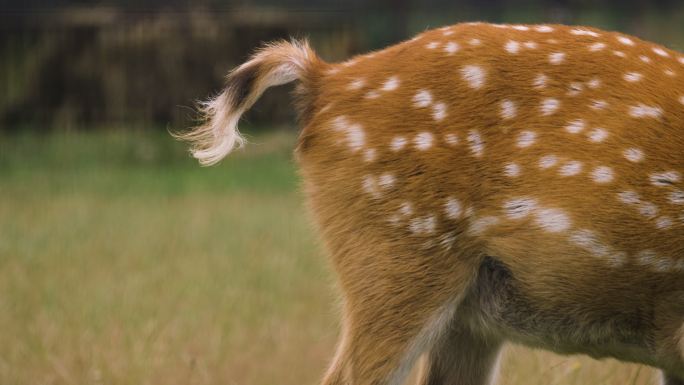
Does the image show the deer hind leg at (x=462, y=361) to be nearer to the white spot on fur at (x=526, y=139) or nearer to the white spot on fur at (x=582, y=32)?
the white spot on fur at (x=526, y=139)

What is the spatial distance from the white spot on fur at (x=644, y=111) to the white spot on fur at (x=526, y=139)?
A: 11.7 inches

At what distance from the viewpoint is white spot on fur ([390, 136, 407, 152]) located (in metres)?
3.67

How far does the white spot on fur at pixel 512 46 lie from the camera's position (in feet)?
12.3

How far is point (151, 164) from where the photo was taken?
12.6m

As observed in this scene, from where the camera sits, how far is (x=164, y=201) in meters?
10.5

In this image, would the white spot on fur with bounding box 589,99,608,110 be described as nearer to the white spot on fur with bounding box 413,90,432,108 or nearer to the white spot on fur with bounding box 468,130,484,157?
the white spot on fur with bounding box 468,130,484,157

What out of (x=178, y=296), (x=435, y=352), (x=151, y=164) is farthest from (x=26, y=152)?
(x=435, y=352)

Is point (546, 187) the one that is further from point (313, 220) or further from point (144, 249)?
point (144, 249)

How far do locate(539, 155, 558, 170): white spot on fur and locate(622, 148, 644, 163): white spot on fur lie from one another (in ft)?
0.67

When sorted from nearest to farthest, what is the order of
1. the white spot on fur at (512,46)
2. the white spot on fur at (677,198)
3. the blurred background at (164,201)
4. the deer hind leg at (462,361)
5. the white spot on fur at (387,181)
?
1. the white spot on fur at (677,198)
2. the white spot on fur at (387,181)
3. the white spot on fur at (512,46)
4. the deer hind leg at (462,361)
5. the blurred background at (164,201)

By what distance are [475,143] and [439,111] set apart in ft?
0.50

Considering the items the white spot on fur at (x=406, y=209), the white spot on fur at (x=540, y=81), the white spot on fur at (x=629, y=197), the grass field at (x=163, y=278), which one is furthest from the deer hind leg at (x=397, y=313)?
the white spot on fur at (x=540, y=81)

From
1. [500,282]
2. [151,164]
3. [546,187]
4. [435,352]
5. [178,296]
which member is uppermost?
[546,187]

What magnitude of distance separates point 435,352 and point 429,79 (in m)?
0.92
